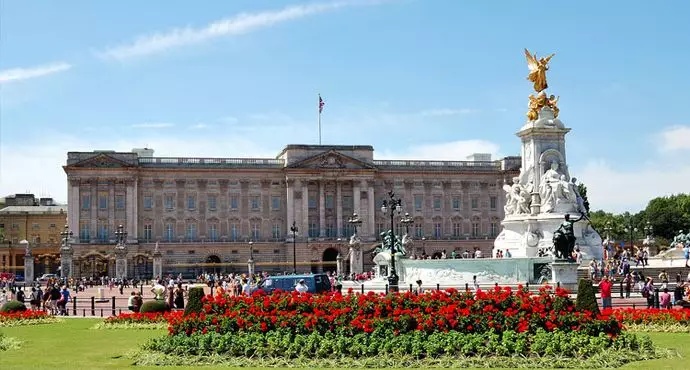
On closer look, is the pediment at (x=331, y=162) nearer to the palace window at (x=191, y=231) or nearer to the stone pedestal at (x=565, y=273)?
the palace window at (x=191, y=231)

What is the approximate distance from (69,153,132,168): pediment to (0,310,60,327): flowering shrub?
70.2 meters

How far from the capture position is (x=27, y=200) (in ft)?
434

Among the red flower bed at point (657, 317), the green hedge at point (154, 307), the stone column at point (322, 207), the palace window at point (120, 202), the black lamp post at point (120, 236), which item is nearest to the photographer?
the red flower bed at point (657, 317)

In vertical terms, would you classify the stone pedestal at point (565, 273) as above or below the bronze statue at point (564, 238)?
below

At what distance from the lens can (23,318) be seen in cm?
2964

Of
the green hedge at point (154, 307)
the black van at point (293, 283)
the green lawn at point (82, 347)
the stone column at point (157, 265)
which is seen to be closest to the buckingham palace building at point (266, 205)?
the stone column at point (157, 265)

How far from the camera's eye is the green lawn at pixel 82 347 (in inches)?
669

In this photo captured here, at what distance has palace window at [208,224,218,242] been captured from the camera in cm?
10262

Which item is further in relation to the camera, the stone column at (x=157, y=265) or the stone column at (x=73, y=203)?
the stone column at (x=73, y=203)

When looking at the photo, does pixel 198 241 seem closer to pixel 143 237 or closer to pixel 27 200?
pixel 143 237

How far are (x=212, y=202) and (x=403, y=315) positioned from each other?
3431 inches

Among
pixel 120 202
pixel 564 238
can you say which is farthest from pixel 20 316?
pixel 120 202

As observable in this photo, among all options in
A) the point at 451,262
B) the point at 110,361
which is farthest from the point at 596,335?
the point at 451,262

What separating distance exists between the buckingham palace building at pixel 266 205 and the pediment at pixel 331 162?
0.38 ft
